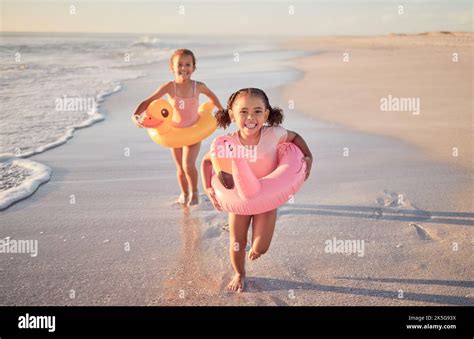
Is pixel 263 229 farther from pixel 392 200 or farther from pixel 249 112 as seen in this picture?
pixel 392 200

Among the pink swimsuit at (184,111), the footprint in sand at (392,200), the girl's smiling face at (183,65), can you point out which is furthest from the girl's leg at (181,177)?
the footprint in sand at (392,200)

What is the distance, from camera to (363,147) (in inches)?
231

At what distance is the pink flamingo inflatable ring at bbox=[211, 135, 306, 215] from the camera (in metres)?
2.74

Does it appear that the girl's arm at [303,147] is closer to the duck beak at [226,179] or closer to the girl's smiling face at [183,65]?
the duck beak at [226,179]

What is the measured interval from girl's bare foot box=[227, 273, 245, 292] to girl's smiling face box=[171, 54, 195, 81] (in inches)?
85.9

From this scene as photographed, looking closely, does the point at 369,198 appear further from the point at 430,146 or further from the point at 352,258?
the point at 430,146

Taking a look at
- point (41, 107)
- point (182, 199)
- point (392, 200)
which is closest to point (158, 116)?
point (182, 199)

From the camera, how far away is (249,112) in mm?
2781

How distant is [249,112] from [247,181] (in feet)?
1.43

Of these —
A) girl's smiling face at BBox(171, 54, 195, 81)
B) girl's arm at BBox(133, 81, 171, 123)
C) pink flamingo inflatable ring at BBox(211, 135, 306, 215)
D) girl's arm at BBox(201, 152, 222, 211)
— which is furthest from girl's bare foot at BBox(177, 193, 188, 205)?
pink flamingo inflatable ring at BBox(211, 135, 306, 215)
